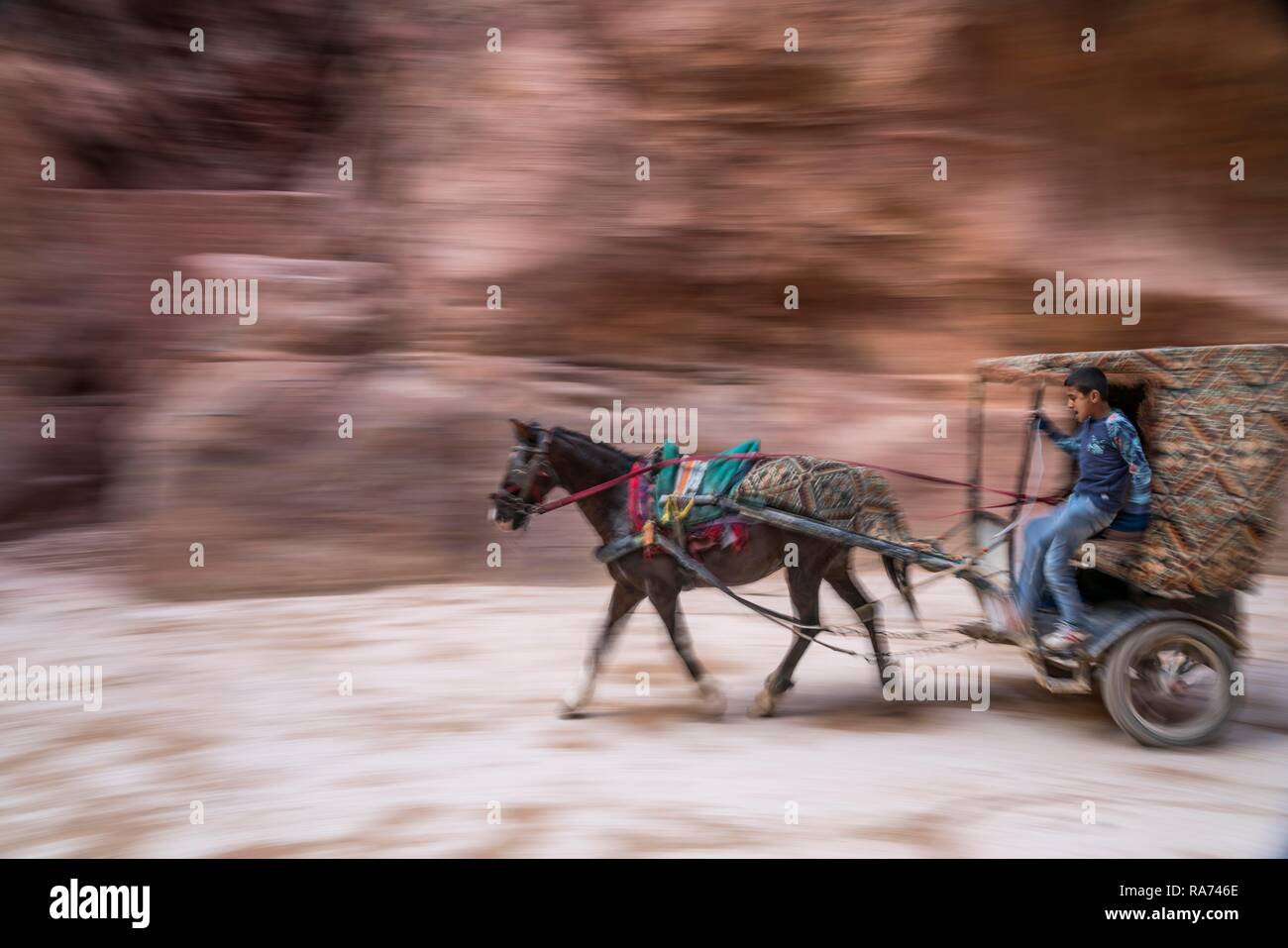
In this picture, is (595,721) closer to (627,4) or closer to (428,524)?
(428,524)

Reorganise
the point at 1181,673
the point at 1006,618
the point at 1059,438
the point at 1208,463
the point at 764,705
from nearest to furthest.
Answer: the point at 1208,463 < the point at 1181,673 < the point at 1006,618 < the point at 1059,438 < the point at 764,705

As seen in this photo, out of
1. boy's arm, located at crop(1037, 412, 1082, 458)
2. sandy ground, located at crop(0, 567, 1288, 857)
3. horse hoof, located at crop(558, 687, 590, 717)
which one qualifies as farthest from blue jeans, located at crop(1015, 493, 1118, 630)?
horse hoof, located at crop(558, 687, 590, 717)

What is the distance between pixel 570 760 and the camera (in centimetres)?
495

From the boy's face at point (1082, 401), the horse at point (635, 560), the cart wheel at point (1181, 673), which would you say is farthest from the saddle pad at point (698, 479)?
the cart wheel at point (1181, 673)

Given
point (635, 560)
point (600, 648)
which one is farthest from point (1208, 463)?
point (600, 648)

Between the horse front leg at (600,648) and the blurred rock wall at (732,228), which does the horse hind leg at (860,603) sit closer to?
the horse front leg at (600,648)

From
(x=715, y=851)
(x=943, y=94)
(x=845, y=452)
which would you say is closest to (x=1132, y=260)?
(x=943, y=94)

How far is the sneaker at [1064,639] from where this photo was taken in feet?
16.2

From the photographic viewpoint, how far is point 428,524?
9195 mm

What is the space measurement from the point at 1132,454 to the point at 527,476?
3.10 metres

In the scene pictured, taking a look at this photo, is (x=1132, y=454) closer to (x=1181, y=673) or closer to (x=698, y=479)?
(x=1181, y=673)

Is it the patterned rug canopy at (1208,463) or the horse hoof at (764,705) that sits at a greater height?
the patterned rug canopy at (1208,463)

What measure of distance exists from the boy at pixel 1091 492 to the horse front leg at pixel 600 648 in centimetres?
219

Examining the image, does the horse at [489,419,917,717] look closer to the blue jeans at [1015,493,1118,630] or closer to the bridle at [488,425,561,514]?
the bridle at [488,425,561,514]
